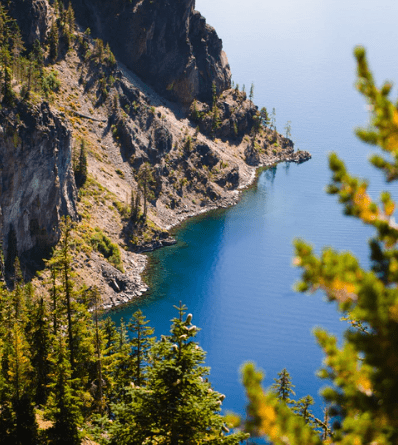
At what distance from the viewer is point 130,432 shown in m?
14.9

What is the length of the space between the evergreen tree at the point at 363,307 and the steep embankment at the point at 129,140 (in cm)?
6510

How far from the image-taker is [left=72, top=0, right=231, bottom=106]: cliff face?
136125 mm

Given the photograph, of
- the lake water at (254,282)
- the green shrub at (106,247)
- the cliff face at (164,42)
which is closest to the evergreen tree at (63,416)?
the lake water at (254,282)

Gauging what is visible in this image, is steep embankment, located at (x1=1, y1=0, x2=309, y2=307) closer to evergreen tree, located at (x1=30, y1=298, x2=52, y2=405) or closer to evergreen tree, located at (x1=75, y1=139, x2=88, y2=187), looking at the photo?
evergreen tree, located at (x1=75, y1=139, x2=88, y2=187)

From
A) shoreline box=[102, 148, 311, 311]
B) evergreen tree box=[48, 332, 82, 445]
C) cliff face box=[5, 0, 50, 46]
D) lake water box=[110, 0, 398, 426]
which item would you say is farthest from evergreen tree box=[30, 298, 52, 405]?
cliff face box=[5, 0, 50, 46]

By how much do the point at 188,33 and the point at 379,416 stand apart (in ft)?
531

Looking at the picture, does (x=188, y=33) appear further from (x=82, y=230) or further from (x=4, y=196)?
(x=4, y=196)

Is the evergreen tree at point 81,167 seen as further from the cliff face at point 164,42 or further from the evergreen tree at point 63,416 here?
the evergreen tree at point 63,416

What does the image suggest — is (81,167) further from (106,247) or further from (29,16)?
(29,16)

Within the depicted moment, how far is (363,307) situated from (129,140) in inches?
4416

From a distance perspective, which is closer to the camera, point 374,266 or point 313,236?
point 374,266

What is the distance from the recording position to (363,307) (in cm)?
559

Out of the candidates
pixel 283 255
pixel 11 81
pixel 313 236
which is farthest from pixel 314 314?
pixel 11 81

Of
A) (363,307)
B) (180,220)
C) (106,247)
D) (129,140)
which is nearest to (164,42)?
(129,140)
